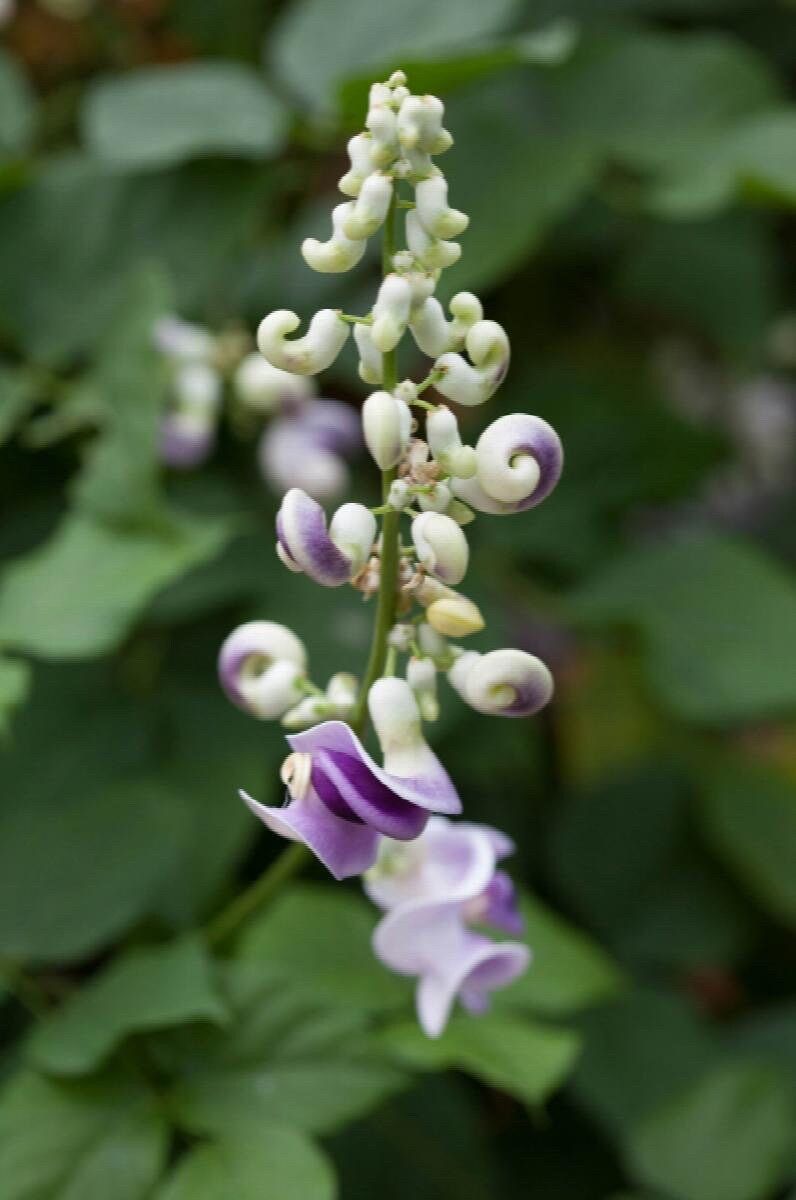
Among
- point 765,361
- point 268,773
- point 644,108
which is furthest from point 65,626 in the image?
point 765,361

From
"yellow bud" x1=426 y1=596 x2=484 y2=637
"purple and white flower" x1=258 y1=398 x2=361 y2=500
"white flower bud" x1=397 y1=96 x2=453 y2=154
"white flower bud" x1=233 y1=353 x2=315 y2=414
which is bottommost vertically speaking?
"purple and white flower" x1=258 y1=398 x2=361 y2=500

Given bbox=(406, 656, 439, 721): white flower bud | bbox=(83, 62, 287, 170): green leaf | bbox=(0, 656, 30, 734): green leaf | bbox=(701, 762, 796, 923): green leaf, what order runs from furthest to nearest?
bbox=(701, 762, 796, 923): green leaf
bbox=(83, 62, 287, 170): green leaf
bbox=(0, 656, 30, 734): green leaf
bbox=(406, 656, 439, 721): white flower bud

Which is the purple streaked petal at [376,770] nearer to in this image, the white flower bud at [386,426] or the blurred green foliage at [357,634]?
the white flower bud at [386,426]

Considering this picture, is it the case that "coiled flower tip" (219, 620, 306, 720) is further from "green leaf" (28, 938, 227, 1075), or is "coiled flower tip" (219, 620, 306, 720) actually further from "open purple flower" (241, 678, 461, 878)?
"green leaf" (28, 938, 227, 1075)

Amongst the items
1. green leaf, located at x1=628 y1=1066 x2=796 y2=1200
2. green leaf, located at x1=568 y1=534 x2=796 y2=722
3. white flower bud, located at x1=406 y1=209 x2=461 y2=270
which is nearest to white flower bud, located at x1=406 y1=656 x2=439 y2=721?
white flower bud, located at x1=406 y1=209 x2=461 y2=270

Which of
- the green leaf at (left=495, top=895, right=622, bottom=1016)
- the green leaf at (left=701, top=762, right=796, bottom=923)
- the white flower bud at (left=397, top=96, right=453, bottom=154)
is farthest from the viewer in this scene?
the green leaf at (left=701, top=762, right=796, bottom=923)

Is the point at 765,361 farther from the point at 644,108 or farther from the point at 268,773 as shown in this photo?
the point at 268,773
